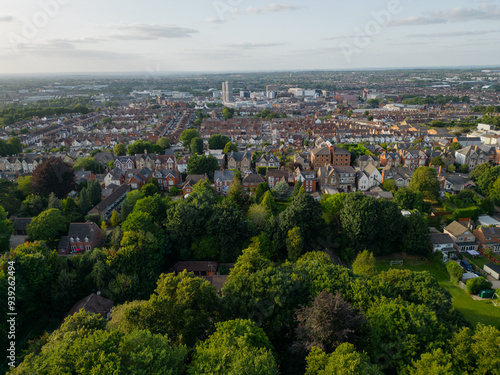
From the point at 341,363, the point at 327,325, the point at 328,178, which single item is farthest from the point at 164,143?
the point at 341,363

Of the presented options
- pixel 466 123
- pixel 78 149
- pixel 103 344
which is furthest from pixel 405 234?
pixel 466 123

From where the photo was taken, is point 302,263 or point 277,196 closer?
point 302,263

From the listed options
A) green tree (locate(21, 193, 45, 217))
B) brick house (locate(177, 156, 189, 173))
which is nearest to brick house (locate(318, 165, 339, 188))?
brick house (locate(177, 156, 189, 173))

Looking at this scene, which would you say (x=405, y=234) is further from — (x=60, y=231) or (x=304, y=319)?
(x=60, y=231)

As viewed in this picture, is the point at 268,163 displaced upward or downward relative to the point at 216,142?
downward

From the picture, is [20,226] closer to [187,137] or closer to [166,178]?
[166,178]

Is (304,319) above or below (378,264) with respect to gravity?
above

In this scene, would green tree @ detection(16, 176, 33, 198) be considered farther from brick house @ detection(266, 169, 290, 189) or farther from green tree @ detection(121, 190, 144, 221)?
brick house @ detection(266, 169, 290, 189)
